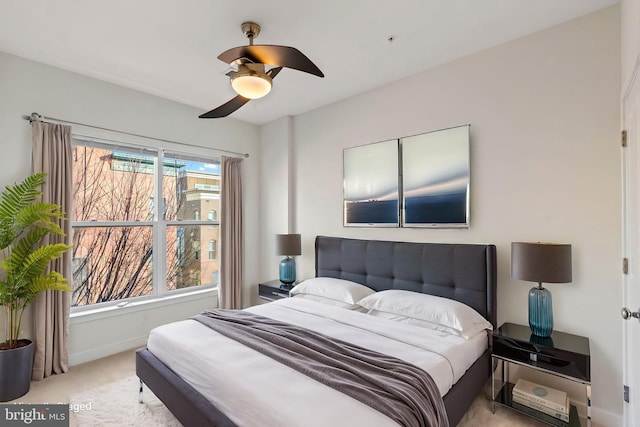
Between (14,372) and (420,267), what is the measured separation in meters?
3.48

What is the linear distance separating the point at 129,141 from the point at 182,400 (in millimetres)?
2803

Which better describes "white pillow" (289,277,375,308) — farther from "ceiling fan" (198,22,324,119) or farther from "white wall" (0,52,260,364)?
"ceiling fan" (198,22,324,119)

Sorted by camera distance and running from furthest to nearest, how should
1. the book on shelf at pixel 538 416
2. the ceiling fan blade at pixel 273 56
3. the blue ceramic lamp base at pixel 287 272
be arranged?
1. the blue ceramic lamp base at pixel 287 272
2. the book on shelf at pixel 538 416
3. the ceiling fan blade at pixel 273 56

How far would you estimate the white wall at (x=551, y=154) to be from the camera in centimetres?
217

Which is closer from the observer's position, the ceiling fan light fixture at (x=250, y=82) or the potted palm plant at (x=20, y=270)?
the ceiling fan light fixture at (x=250, y=82)

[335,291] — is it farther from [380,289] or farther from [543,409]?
[543,409]

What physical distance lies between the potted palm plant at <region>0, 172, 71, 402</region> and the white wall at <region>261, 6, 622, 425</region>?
129 inches

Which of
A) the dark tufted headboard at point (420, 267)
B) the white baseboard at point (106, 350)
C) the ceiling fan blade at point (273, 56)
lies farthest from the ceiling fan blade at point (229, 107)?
the white baseboard at point (106, 350)

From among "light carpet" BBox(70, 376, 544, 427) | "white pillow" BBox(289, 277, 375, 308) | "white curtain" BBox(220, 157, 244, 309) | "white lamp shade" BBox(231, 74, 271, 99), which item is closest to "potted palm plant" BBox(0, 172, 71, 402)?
"light carpet" BBox(70, 376, 544, 427)

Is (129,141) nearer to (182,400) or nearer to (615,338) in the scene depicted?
(182,400)

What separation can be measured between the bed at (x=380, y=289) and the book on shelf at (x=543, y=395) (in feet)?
0.75

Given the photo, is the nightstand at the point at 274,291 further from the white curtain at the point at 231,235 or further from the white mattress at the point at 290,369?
the white mattress at the point at 290,369

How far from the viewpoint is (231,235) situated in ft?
13.9

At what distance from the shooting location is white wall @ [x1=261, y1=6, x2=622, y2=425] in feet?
→ 7.13
